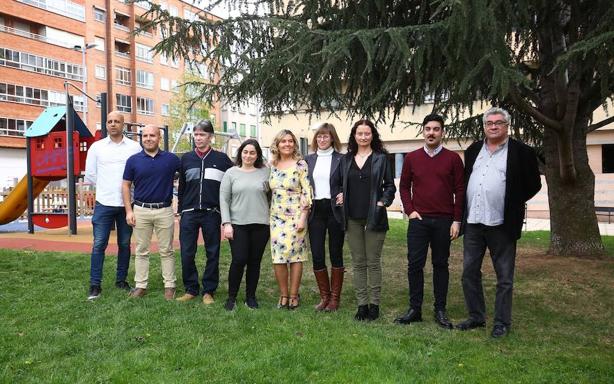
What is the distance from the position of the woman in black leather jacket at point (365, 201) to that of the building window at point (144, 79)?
4994 centimetres

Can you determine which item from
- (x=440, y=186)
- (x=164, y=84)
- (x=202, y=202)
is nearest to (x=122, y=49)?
(x=164, y=84)

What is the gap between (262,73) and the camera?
7.20 meters

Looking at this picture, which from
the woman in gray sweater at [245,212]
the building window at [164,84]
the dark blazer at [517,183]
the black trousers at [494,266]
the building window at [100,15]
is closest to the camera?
the dark blazer at [517,183]

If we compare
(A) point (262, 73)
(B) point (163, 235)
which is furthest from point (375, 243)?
(A) point (262, 73)

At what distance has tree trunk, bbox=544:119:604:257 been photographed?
27.2 ft

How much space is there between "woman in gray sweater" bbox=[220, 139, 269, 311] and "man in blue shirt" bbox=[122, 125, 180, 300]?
733 mm

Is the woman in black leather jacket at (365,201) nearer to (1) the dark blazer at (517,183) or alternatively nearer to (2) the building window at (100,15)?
(1) the dark blazer at (517,183)

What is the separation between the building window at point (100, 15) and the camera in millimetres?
46263

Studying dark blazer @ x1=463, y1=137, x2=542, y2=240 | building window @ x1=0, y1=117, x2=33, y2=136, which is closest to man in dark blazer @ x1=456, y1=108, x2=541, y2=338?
dark blazer @ x1=463, y1=137, x2=542, y2=240

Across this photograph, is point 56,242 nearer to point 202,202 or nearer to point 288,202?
point 202,202

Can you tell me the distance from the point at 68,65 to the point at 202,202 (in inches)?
1687

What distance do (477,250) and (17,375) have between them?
363cm

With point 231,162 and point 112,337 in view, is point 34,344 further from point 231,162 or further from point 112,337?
point 231,162

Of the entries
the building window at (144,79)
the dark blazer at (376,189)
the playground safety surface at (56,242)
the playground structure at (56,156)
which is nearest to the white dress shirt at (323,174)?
the dark blazer at (376,189)
